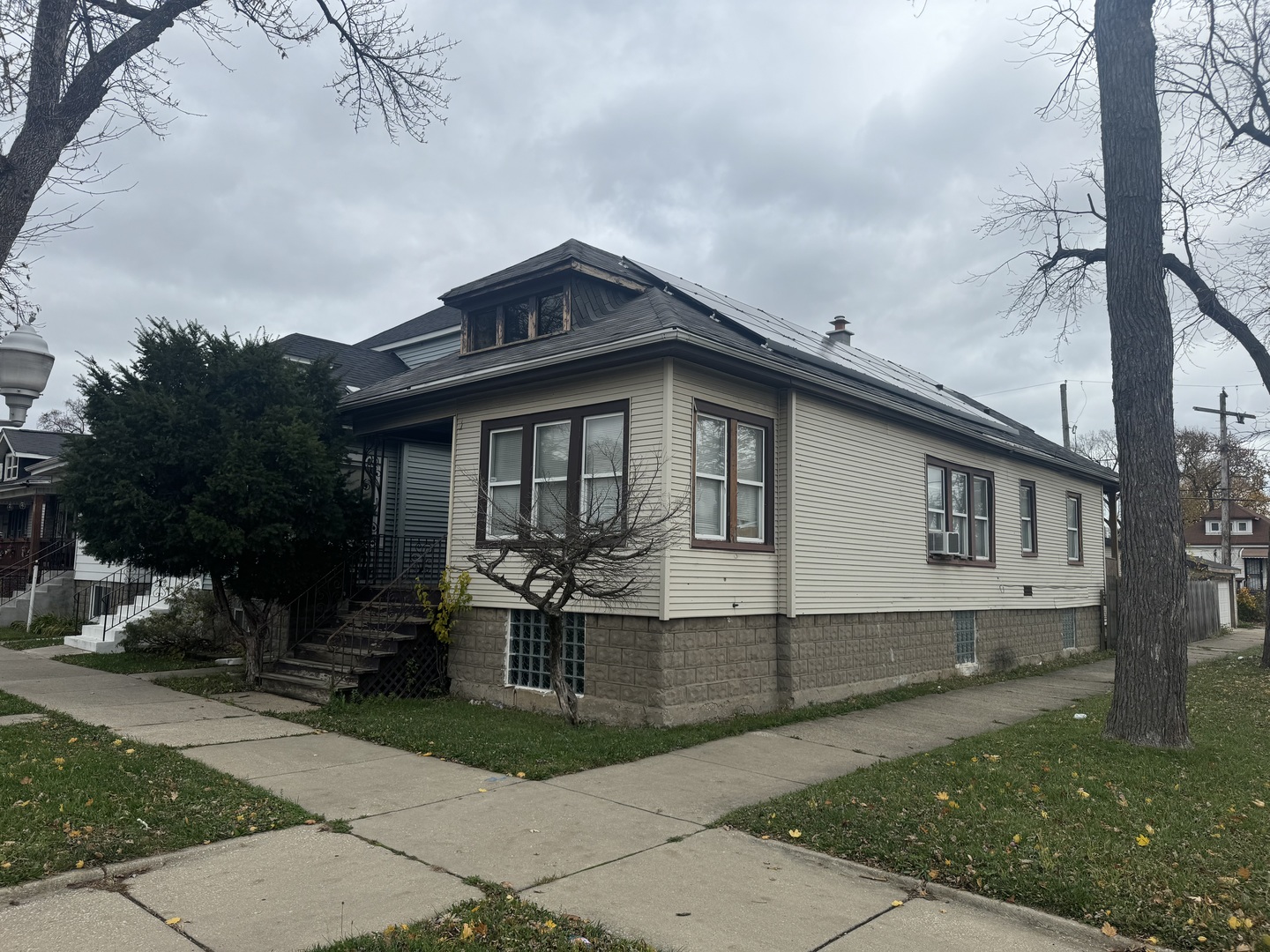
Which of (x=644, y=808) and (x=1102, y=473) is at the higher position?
Result: (x=1102, y=473)

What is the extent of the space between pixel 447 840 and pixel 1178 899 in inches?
169

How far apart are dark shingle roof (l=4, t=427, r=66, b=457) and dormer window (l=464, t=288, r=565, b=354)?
73.7 ft

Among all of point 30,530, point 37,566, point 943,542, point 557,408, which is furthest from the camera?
point 30,530

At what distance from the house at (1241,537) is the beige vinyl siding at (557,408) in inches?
2399

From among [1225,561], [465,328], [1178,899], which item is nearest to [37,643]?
[465,328]

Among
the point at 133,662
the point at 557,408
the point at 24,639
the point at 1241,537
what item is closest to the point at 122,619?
the point at 133,662

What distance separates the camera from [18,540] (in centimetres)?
2531

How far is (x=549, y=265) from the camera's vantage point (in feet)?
39.9

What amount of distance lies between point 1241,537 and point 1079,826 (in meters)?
73.9

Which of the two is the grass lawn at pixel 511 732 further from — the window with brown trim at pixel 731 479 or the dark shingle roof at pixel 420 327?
the dark shingle roof at pixel 420 327

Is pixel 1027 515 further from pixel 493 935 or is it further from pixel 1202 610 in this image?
pixel 493 935

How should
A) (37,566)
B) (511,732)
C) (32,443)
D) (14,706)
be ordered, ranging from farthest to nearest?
1. (32,443)
2. (37,566)
3. (14,706)
4. (511,732)

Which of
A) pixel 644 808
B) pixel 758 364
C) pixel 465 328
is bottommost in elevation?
pixel 644 808

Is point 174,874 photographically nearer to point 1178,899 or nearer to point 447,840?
point 447,840
